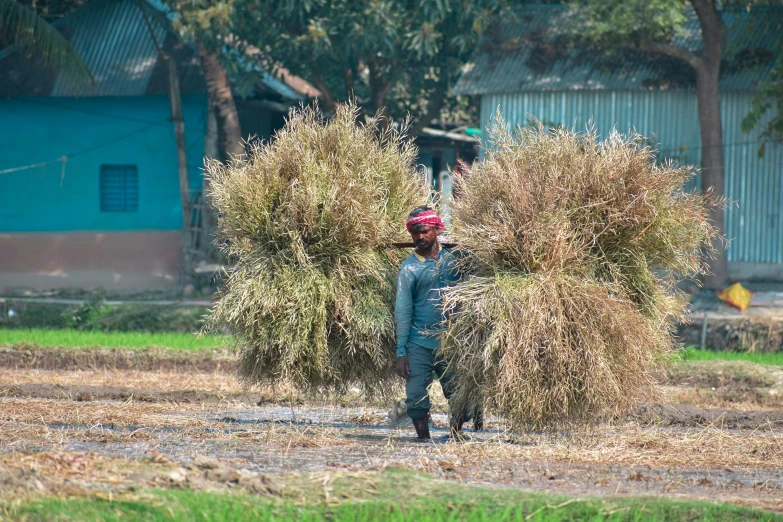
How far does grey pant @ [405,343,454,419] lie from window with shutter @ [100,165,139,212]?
46.0 ft

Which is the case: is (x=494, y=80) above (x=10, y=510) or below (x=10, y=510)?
above

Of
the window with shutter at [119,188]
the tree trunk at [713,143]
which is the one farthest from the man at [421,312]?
the window with shutter at [119,188]

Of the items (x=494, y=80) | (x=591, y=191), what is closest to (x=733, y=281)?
(x=494, y=80)

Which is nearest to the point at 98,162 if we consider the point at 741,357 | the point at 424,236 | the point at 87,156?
the point at 87,156

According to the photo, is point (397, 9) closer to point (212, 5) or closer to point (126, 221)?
point (212, 5)

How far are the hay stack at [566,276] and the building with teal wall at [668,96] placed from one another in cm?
886

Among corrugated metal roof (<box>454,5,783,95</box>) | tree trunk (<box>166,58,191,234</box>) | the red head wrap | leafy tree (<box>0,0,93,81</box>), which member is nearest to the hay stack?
the red head wrap

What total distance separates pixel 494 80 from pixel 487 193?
1110 centimetres

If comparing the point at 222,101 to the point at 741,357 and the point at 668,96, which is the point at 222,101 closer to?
the point at 668,96

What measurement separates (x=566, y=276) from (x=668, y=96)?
1114 centimetres

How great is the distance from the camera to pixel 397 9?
608 inches

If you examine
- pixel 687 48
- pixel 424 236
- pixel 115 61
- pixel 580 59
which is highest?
pixel 115 61

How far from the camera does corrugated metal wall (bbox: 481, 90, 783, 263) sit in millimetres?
15695

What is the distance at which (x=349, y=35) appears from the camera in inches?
600
